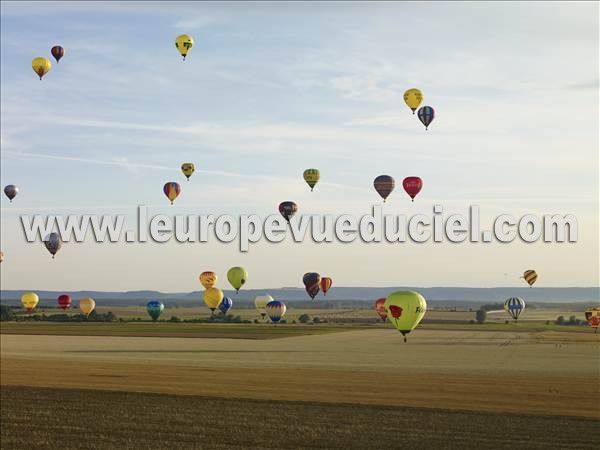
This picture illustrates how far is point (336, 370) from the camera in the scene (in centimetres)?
6056

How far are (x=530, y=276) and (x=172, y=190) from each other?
67.1 metres

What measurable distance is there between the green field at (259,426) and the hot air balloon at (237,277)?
213ft

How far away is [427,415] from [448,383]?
13663mm

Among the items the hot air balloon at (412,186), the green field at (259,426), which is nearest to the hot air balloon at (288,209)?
the hot air balloon at (412,186)

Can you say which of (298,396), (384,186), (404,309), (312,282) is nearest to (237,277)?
(312,282)

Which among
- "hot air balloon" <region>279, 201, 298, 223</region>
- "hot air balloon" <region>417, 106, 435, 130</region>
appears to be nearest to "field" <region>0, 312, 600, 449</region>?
"hot air balloon" <region>279, 201, 298, 223</region>

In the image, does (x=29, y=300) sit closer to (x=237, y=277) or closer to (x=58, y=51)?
(x=237, y=277)

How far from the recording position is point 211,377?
55156mm

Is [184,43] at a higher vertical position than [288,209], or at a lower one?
higher

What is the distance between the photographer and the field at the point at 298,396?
33938 millimetres

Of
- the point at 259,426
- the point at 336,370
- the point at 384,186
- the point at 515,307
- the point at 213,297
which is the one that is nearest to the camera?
the point at 259,426

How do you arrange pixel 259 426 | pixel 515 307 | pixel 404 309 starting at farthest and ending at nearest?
pixel 515 307, pixel 404 309, pixel 259 426

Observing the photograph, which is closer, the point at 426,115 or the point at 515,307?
the point at 426,115

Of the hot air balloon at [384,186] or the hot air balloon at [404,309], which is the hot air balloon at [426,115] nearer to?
the hot air balloon at [384,186]
